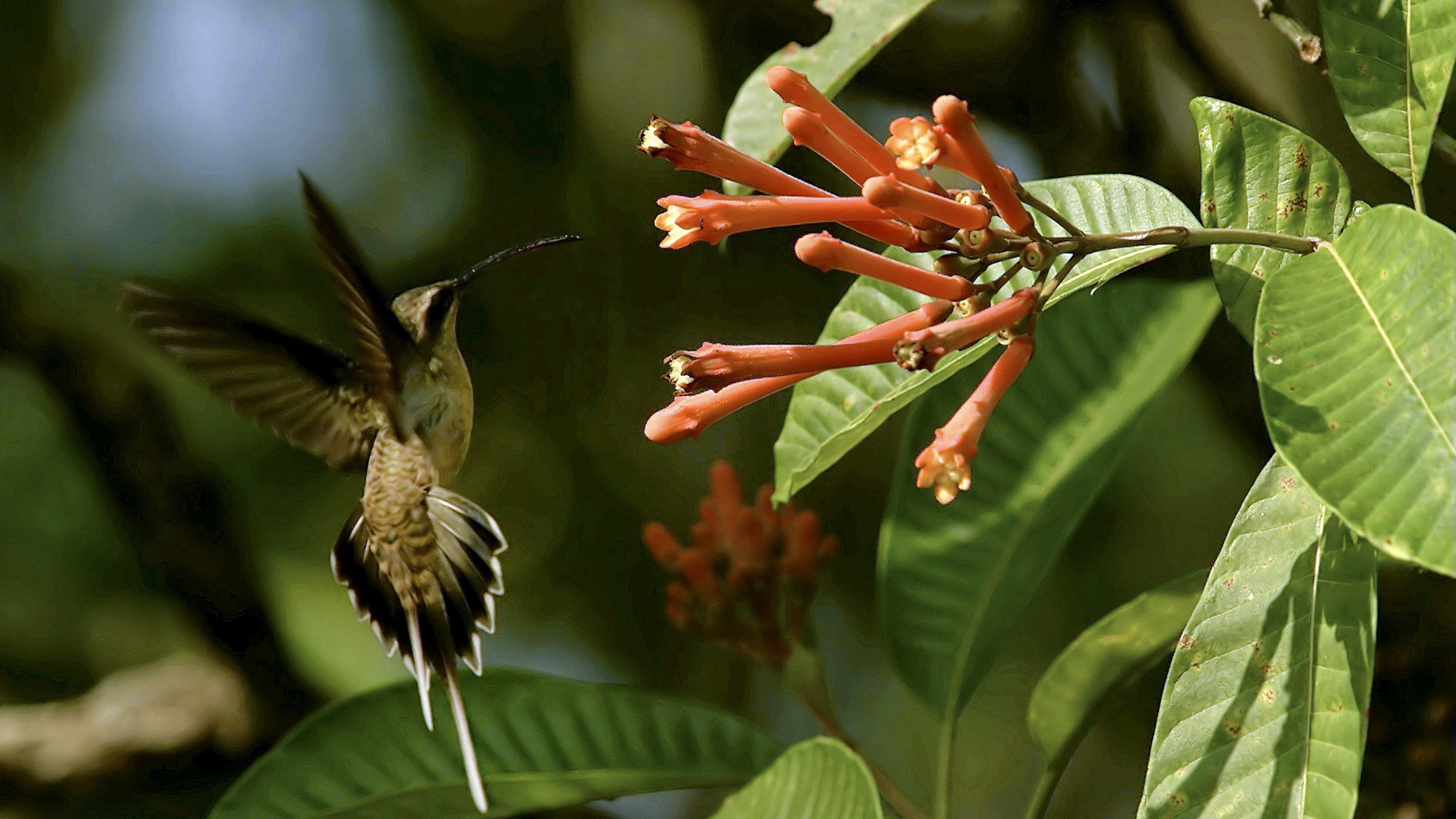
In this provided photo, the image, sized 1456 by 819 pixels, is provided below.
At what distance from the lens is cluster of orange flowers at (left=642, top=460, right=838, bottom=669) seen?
6.54 ft


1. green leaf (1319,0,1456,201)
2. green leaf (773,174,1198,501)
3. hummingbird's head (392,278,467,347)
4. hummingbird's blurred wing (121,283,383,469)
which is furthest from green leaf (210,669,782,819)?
green leaf (1319,0,1456,201)

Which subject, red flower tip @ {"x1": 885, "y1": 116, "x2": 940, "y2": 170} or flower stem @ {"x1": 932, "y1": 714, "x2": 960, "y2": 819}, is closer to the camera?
red flower tip @ {"x1": 885, "y1": 116, "x2": 940, "y2": 170}

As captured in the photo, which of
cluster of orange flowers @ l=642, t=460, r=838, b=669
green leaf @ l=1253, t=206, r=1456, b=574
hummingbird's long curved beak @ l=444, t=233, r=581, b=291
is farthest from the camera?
cluster of orange flowers @ l=642, t=460, r=838, b=669

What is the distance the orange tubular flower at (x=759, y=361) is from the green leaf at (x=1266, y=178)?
36cm

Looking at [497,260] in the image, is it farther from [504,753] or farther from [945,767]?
[945,767]

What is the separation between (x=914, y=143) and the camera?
A: 0.95 m

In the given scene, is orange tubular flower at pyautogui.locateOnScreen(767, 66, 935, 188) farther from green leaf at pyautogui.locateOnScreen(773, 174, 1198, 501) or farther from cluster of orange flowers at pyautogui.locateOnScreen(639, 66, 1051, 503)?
green leaf at pyautogui.locateOnScreen(773, 174, 1198, 501)

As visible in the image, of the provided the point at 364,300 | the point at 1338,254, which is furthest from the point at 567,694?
the point at 1338,254

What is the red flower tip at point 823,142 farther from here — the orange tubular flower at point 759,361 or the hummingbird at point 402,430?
the hummingbird at point 402,430

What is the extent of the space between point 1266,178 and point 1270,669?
17.6 inches

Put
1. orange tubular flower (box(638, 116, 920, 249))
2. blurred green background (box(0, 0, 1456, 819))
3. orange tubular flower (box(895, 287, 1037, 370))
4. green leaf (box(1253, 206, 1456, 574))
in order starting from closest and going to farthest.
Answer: green leaf (box(1253, 206, 1456, 574)) < orange tubular flower (box(895, 287, 1037, 370)) < orange tubular flower (box(638, 116, 920, 249)) < blurred green background (box(0, 0, 1456, 819))

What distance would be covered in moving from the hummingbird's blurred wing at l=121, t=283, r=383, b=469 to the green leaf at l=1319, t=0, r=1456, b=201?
1258 millimetres

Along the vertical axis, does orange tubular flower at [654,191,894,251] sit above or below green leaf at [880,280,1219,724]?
above

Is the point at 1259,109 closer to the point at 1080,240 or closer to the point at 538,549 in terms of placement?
the point at 1080,240
